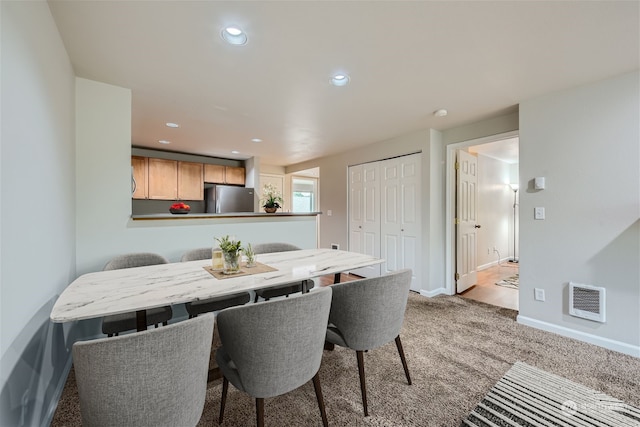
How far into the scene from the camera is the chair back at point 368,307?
4.84ft

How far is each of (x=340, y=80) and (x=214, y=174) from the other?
3.83 m

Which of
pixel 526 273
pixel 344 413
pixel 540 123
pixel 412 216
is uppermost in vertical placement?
pixel 540 123

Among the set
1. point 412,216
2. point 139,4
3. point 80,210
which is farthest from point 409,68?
point 80,210

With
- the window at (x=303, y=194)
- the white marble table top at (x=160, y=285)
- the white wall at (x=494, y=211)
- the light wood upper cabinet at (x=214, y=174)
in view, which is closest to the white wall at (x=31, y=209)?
the white marble table top at (x=160, y=285)

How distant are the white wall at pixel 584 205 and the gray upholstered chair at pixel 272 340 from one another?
258 centimetres

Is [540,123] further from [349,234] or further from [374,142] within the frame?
[349,234]

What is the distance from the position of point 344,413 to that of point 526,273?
237cm

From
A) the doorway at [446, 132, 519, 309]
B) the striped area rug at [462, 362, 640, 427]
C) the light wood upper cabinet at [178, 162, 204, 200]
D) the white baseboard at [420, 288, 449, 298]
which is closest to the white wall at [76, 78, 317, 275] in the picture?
the light wood upper cabinet at [178, 162, 204, 200]

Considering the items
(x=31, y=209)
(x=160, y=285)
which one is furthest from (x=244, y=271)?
(x=31, y=209)

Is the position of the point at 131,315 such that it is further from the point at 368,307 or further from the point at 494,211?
the point at 494,211

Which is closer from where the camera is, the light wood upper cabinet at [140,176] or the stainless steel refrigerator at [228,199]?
the light wood upper cabinet at [140,176]

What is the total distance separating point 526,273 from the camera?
279 cm

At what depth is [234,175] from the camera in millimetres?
5621

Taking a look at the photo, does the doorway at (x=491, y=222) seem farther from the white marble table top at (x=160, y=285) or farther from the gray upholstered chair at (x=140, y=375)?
the gray upholstered chair at (x=140, y=375)
